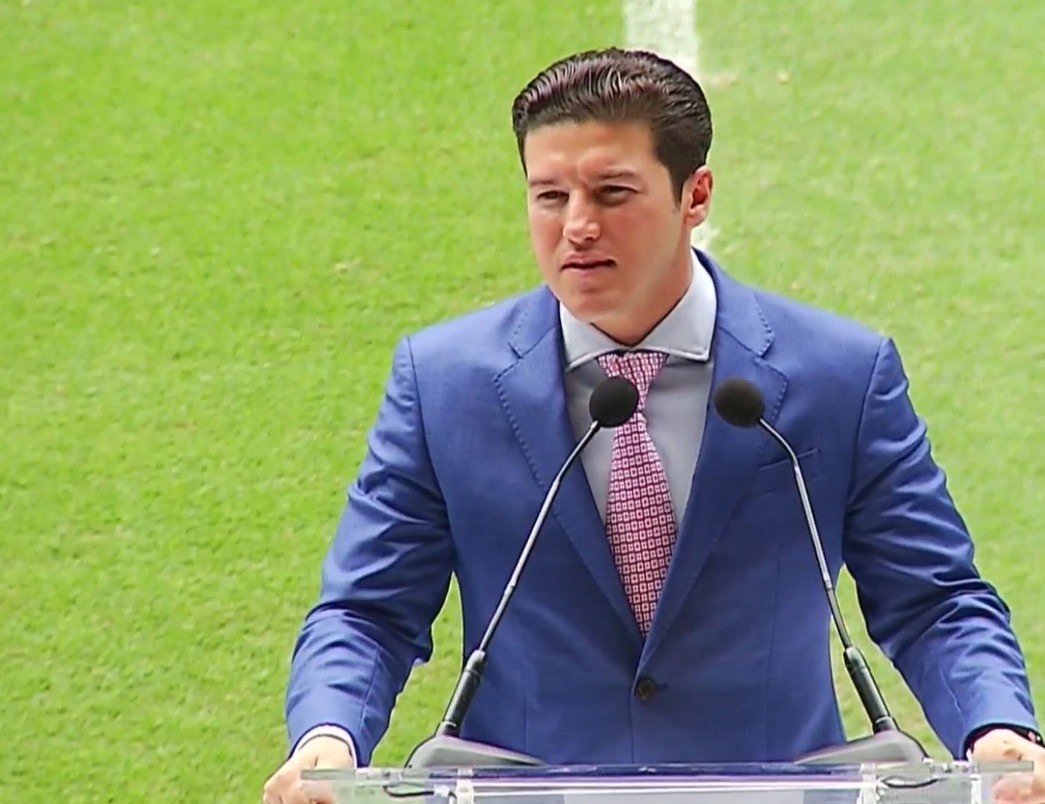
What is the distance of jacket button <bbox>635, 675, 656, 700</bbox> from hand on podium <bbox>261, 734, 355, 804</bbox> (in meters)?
0.33

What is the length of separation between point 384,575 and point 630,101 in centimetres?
52

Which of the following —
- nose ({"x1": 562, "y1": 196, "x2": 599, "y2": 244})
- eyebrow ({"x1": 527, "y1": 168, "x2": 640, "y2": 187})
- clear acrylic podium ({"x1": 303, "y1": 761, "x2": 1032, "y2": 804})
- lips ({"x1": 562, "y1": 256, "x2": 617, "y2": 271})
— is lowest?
clear acrylic podium ({"x1": 303, "y1": 761, "x2": 1032, "y2": 804})

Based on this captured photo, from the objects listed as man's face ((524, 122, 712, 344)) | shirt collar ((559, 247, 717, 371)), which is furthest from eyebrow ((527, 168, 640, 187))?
shirt collar ((559, 247, 717, 371))

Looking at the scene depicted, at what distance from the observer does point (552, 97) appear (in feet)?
5.71

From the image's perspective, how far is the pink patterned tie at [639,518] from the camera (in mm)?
1807

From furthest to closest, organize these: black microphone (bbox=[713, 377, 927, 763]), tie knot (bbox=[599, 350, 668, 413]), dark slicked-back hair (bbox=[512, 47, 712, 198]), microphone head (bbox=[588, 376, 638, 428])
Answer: tie knot (bbox=[599, 350, 668, 413]), dark slicked-back hair (bbox=[512, 47, 712, 198]), microphone head (bbox=[588, 376, 638, 428]), black microphone (bbox=[713, 377, 927, 763])

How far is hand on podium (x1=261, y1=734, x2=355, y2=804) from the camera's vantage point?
1.48 metres

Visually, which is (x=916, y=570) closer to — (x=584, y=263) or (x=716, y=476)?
(x=716, y=476)

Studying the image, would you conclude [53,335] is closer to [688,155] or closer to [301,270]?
[301,270]

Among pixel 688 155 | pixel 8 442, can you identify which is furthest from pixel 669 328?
pixel 8 442

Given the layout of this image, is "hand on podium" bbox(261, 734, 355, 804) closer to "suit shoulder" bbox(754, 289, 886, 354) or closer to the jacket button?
the jacket button

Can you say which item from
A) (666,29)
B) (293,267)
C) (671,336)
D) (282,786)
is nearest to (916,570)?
(671,336)

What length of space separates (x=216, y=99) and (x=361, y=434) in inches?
44.9

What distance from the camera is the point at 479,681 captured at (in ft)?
5.21
